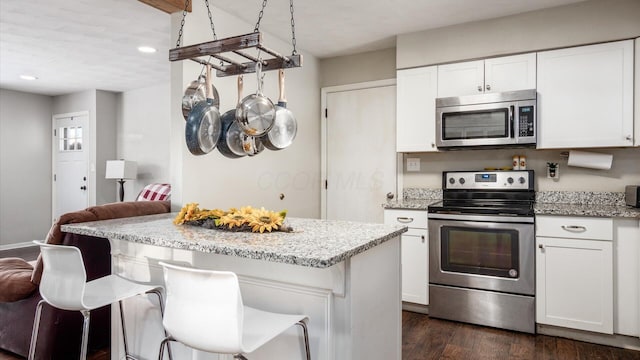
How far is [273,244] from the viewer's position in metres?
1.50

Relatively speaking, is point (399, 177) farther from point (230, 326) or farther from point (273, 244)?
point (230, 326)

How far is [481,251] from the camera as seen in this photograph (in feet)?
9.43

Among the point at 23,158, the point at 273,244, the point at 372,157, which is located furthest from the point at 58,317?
the point at 23,158

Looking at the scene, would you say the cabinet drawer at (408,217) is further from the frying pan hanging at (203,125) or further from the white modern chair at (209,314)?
the white modern chair at (209,314)

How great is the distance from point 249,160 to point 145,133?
304 cm

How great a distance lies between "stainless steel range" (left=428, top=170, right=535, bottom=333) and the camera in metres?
2.75

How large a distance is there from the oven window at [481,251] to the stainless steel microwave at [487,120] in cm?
71

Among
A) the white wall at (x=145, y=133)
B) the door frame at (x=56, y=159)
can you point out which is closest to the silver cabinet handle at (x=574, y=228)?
the white wall at (x=145, y=133)

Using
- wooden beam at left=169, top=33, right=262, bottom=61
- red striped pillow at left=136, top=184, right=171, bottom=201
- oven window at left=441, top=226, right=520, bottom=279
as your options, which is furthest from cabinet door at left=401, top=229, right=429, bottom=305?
red striped pillow at left=136, top=184, right=171, bottom=201

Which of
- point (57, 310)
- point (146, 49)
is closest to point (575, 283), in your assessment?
point (57, 310)

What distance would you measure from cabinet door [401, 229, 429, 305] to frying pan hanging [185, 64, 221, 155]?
191 cm

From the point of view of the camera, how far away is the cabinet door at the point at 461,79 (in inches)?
126

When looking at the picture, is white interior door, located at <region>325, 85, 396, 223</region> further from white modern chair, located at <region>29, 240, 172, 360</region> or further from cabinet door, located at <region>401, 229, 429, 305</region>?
white modern chair, located at <region>29, 240, 172, 360</region>

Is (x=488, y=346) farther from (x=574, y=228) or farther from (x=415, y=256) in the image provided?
(x=574, y=228)
